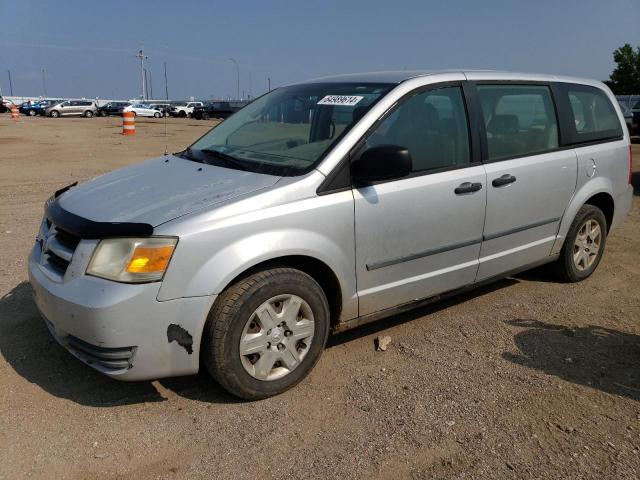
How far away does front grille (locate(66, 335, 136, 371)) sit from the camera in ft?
9.00

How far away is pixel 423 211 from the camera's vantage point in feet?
11.5

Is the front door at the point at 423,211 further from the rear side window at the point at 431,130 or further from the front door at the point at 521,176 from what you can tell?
the front door at the point at 521,176

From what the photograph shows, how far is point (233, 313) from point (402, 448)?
41.2 inches

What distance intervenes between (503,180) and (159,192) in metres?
2.29

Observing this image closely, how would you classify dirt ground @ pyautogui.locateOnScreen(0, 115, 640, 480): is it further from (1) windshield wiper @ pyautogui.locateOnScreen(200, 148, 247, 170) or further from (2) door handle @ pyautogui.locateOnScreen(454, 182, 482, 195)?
(1) windshield wiper @ pyautogui.locateOnScreen(200, 148, 247, 170)

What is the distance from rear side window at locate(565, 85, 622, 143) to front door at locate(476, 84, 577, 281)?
10.9 inches

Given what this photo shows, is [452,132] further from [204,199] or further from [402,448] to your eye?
[402,448]

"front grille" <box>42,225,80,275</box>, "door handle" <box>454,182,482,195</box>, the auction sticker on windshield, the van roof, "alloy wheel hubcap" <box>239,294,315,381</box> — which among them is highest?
the van roof

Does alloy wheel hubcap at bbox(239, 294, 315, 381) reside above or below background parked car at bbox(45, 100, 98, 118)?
below

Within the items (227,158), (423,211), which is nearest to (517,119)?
(423,211)

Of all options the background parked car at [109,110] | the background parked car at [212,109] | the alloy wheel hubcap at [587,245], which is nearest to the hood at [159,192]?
the alloy wheel hubcap at [587,245]

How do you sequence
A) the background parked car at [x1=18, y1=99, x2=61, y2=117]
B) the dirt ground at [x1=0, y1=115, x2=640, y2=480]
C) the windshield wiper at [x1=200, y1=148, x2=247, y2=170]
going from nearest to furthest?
the dirt ground at [x1=0, y1=115, x2=640, y2=480], the windshield wiper at [x1=200, y1=148, x2=247, y2=170], the background parked car at [x1=18, y1=99, x2=61, y2=117]

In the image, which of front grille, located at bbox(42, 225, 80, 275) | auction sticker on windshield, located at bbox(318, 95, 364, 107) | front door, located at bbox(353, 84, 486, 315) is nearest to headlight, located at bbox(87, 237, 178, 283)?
front grille, located at bbox(42, 225, 80, 275)

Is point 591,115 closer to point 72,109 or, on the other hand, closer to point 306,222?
point 306,222
